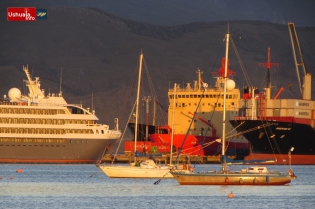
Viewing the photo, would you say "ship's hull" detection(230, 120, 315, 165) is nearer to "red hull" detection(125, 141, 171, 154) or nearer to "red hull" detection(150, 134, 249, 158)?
"red hull" detection(125, 141, 171, 154)

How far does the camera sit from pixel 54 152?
11794cm

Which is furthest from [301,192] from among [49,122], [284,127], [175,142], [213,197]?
[175,142]

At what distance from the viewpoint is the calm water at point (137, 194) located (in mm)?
62250

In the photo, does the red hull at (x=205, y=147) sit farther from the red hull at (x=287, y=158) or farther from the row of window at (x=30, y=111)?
the row of window at (x=30, y=111)

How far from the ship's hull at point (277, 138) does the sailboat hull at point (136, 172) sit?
3393 centimetres

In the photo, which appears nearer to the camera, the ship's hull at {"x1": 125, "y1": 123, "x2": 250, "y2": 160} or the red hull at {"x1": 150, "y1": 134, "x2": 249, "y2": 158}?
the ship's hull at {"x1": 125, "y1": 123, "x2": 250, "y2": 160}

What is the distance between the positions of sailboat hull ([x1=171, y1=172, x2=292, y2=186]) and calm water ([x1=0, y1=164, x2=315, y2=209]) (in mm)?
483

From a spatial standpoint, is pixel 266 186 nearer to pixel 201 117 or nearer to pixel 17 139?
pixel 17 139

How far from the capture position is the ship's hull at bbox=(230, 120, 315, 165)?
115 metres

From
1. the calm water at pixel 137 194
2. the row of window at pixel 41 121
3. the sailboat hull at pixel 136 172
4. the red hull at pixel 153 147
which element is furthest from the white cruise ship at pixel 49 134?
the sailboat hull at pixel 136 172

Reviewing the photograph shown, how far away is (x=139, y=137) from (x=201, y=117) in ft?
35.3

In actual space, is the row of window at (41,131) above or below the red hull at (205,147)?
above

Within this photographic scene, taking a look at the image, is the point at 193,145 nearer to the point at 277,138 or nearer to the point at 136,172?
the point at 277,138

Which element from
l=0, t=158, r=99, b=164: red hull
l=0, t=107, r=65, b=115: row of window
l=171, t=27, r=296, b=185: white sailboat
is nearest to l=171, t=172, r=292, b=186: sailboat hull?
l=171, t=27, r=296, b=185: white sailboat
